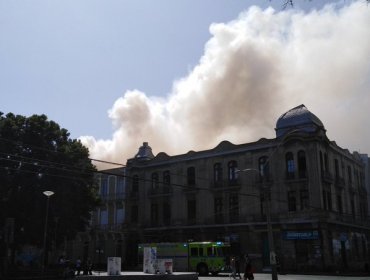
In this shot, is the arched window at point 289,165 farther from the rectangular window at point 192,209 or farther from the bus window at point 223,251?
the rectangular window at point 192,209

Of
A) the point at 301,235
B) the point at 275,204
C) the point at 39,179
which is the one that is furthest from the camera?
the point at 275,204

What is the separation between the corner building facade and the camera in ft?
152

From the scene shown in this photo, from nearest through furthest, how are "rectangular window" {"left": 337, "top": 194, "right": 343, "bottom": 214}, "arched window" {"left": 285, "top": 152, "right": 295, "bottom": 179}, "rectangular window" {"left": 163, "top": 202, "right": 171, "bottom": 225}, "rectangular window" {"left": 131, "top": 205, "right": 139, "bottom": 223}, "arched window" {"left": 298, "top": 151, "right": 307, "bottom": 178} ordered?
1. "arched window" {"left": 298, "top": 151, "right": 307, "bottom": 178}
2. "arched window" {"left": 285, "top": 152, "right": 295, "bottom": 179}
3. "rectangular window" {"left": 337, "top": 194, "right": 343, "bottom": 214}
4. "rectangular window" {"left": 163, "top": 202, "right": 171, "bottom": 225}
5. "rectangular window" {"left": 131, "top": 205, "right": 139, "bottom": 223}

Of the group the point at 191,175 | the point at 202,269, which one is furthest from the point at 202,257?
the point at 191,175

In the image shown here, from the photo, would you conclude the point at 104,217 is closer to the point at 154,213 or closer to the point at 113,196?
the point at 113,196

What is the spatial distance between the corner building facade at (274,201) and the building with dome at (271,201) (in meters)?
0.10

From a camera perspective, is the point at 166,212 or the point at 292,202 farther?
the point at 166,212

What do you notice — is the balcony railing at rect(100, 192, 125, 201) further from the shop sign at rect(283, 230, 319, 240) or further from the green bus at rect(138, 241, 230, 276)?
the shop sign at rect(283, 230, 319, 240)

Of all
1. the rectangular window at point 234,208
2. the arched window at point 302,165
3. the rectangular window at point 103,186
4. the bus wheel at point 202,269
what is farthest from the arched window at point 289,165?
the rectangular window at point 103,186

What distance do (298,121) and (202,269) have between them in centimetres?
1940

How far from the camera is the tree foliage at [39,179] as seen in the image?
36.8 m

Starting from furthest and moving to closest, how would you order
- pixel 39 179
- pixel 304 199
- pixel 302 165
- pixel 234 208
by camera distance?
pixel 234 208 < pixel 302 165 < pixel 304 199 < pixel 39 179

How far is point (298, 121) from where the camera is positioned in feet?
164

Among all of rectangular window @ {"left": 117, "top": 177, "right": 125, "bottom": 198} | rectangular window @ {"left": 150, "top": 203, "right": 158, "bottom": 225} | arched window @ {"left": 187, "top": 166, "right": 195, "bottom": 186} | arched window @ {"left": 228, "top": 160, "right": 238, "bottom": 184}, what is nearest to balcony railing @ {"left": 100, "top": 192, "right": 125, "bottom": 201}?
rectangular window @ {"left": 117, "top": 177, "right": 125, "bottom": 198}
